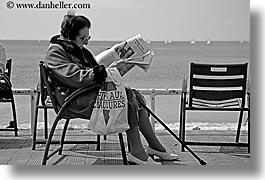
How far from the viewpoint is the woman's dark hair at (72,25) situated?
15.6 feet

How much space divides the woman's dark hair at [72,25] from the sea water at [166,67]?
128 millimetres

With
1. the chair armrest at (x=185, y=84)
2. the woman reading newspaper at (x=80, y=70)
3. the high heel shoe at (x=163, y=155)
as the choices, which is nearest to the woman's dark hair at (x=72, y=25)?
the woman reading newspaper at (x=80, y=70)

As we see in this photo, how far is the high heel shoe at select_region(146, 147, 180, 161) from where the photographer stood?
5.07m

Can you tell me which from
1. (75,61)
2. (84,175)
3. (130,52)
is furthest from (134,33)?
(84,175)

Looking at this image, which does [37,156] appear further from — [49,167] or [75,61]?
[75,61]

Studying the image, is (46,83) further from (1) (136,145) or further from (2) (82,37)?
(1) (136,145)

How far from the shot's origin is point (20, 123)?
5574 millimetres

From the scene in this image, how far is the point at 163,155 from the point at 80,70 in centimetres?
90

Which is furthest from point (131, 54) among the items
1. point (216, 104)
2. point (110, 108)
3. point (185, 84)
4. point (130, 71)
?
point (216, 104)

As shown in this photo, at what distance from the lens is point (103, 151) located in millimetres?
5309

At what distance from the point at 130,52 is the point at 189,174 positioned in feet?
2.97

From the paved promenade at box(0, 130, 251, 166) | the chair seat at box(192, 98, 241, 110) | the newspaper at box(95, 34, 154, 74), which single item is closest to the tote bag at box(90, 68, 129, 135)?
the newspaper at box(95, 34, 154, 74)

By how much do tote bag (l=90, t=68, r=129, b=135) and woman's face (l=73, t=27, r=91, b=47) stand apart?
286mm

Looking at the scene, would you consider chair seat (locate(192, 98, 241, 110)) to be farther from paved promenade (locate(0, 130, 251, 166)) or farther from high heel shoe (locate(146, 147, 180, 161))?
high heel shoe (locate(146, 147, 180, 161))
